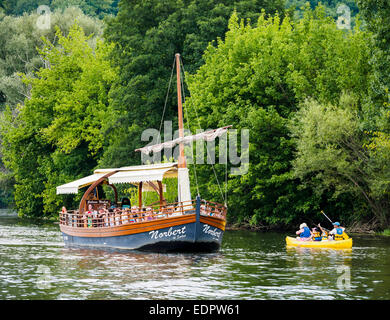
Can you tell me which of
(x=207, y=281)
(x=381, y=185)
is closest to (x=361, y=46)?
(x=381, y=185)

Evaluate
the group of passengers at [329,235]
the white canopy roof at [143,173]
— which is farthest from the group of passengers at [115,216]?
the group of passengers at [329,235]

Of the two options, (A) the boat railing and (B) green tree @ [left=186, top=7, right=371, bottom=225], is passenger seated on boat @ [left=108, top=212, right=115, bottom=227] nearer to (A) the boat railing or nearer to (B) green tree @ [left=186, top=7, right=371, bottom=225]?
(A) the boat railing

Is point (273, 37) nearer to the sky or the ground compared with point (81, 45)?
nearer to the ground

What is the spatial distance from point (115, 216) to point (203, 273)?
408 inches

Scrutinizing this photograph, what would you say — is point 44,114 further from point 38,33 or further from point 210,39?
point 210,39

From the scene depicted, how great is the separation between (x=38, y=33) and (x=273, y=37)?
42.0 meters

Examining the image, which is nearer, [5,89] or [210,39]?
[210,39]

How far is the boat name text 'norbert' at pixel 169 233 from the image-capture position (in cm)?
3269

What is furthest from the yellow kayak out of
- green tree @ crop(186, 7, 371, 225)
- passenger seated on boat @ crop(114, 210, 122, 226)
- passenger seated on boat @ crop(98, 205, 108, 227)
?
passenger seated on boat @ crop(98, 205, 108, 227)

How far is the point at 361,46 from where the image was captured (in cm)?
4653

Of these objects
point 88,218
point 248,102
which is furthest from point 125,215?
point 248,102

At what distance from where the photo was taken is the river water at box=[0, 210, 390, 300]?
21.4m

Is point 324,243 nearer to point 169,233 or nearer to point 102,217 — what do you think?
point 169,233
